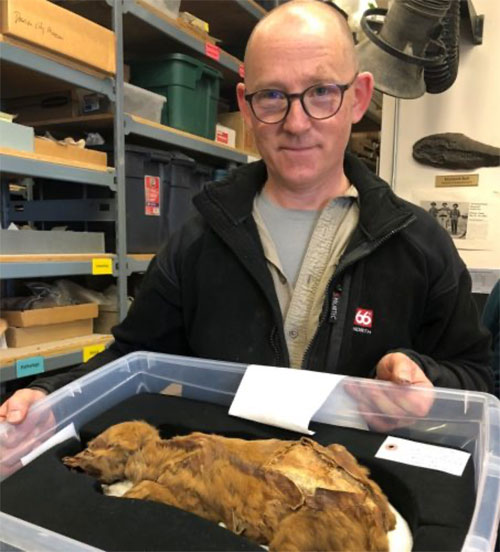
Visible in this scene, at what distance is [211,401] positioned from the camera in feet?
2.49

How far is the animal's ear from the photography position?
0.47m

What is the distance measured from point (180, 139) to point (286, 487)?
189 centimetres

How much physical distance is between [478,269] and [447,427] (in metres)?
1.76

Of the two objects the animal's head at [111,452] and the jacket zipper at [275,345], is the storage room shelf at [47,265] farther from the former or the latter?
the animal's head at [111,452]

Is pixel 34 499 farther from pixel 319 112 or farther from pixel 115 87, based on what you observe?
pixel 115 87

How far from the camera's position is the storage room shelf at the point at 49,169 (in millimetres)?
1455

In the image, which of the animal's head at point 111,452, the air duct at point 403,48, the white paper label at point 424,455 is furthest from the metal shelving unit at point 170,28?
the white paper label at point 424,455

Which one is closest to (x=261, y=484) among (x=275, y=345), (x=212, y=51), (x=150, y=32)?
(x=275, y=345)

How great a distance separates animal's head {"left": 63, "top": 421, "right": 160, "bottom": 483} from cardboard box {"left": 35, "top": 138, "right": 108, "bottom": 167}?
1.24m

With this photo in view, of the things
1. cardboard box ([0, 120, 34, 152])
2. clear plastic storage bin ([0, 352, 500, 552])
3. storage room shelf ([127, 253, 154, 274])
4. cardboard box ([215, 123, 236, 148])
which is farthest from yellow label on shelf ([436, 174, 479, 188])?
clear plastic storage bin ([0, 352, 500, 552])

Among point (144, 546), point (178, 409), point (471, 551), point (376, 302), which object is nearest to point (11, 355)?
point (178, 409)

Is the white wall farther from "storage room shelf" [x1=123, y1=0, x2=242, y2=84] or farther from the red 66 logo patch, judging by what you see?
the red 66 logo patch

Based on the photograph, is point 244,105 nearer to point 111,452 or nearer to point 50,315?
point 111,452

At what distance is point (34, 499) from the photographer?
51 cm
